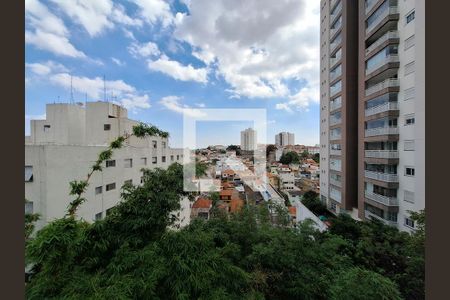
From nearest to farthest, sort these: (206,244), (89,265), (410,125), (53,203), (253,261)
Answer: (89,265) → (206,244) → (253,261) → (53,203) → (410,125)

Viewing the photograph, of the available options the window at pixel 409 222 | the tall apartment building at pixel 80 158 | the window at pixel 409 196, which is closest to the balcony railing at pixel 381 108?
the window at pixel 409 196

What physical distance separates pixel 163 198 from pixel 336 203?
12.0 metres

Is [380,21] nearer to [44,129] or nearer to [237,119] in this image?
[237,119]

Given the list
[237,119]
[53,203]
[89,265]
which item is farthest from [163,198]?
[53,203]

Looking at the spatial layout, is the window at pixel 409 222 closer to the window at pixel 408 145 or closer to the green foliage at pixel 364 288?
the window at pixel 408 145

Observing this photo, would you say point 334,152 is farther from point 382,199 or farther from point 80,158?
point 80,158

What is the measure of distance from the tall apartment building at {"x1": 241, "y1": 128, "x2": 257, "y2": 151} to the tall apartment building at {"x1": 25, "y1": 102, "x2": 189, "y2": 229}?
3259mm

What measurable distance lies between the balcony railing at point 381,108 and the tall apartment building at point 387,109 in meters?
0.03

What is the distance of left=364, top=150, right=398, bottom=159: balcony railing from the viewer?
7.02 meters

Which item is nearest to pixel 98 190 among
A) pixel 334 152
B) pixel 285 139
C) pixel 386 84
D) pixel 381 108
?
pixel 381 108

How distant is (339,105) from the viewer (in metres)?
10.8

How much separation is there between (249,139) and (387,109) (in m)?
5.94

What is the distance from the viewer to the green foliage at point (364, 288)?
1.85 m

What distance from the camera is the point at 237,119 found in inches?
213
